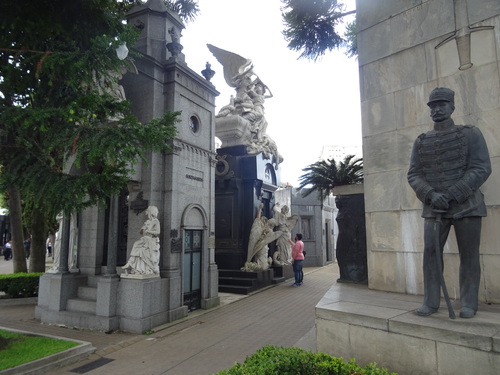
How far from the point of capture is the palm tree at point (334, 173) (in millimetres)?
8062

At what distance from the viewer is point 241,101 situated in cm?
1867

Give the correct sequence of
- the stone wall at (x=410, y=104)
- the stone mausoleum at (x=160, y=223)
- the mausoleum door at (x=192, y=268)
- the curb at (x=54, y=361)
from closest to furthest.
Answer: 1. the stone wall at (x=410, y=104)
2. the curb at (x=54, y=361)
3. the stone mausoleum at (x=160, y=223)
4. the mausoleum door at (x=192, y=268)

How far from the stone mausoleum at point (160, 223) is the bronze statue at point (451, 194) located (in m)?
6.22

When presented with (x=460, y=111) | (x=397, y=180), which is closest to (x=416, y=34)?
(x=460, y=111)

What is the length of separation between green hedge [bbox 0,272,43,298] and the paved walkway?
0.52 metres

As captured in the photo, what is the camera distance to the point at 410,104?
5539 mm

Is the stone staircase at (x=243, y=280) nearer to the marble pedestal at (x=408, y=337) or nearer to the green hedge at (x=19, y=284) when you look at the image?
the green hedge at (x=19, y=284)

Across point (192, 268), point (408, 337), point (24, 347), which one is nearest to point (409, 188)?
point (408, 337)

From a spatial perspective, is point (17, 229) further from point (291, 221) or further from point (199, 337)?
point (291, 221)

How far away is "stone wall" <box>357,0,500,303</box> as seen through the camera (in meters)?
4.73

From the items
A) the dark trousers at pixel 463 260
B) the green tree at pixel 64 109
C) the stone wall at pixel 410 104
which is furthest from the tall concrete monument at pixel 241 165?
the dark trousers at pixel 463 260

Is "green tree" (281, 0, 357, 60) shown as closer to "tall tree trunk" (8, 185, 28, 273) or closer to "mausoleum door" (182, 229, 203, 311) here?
"mausoleum door" (182, 229, 203, 311)

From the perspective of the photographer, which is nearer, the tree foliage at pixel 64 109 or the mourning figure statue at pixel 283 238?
the tree foliage at pixel 64 109

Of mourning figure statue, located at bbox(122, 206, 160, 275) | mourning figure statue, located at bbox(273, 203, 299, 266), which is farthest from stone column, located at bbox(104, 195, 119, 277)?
mourning figure statue, located at bbox(273, 203, 299, 266)
